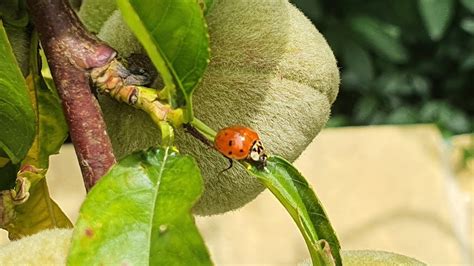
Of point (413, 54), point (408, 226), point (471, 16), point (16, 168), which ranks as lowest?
point (408, 226)

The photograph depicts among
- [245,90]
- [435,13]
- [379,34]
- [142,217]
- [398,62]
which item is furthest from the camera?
[398,62]

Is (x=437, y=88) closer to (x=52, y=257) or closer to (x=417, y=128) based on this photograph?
(x=417, y=128)

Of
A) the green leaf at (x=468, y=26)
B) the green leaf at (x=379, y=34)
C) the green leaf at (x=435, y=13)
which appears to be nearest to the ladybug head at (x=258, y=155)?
the green leaf at (x=435, y=13)

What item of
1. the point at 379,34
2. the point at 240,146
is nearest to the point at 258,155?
the point at 240,146

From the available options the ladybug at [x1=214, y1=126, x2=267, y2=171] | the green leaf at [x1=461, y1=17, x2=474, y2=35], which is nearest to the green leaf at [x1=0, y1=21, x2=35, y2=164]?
the ladybug at [x1=214, y1=126, x2=267, y2=171]

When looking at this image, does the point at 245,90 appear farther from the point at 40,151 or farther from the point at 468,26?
the point at 468,26

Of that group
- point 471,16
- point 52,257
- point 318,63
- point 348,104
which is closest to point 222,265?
point 348,104
